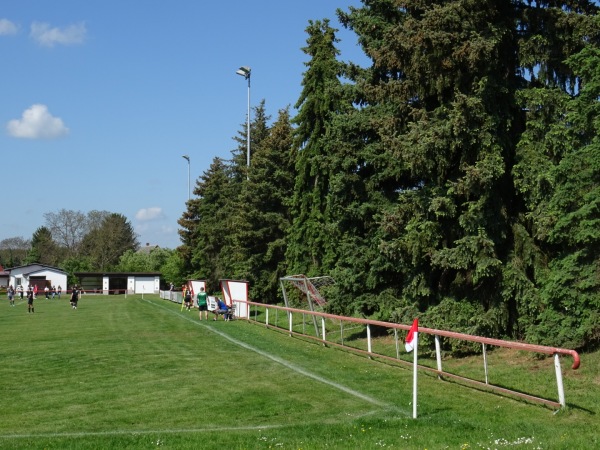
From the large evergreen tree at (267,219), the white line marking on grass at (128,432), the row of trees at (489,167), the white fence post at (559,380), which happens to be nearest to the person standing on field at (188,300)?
the large evergreen tree at (267,219)

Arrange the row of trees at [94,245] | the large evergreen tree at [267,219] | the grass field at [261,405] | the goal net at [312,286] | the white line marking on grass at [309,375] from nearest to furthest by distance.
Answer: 1. the grass field at [261,405]
2. the white line marking on grass at [309,375]
3. the goal net at [312,286]
4. the large evergreen tree at [267,219]
5. the row of trees at [94,245]

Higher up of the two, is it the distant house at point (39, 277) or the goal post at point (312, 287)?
→ the distant house at point (39, 277)

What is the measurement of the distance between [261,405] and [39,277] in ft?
332

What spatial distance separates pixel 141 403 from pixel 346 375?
193 inches

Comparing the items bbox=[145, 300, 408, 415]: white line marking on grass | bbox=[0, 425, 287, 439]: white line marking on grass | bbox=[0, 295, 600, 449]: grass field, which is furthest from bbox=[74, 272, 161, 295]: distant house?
bbox=[0, 425, 287, 439]: white line marking on grass

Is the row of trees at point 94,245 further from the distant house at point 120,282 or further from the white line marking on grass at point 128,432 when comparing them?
the white line marking on grass at point 128,432

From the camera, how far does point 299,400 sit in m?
12.5

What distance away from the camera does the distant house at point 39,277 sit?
104206mm

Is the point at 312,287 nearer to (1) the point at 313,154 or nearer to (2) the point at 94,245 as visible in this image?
(1) the point at 313,154

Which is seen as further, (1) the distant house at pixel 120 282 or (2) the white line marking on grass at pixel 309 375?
(1) the distant house at pixel 120 282

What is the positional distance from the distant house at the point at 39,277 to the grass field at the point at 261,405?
8936 cm

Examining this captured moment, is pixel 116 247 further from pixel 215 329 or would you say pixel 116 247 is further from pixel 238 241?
pixel 215 329

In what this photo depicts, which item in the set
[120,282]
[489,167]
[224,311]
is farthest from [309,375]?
[120,282]

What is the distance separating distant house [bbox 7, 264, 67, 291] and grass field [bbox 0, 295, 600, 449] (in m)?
89.4
